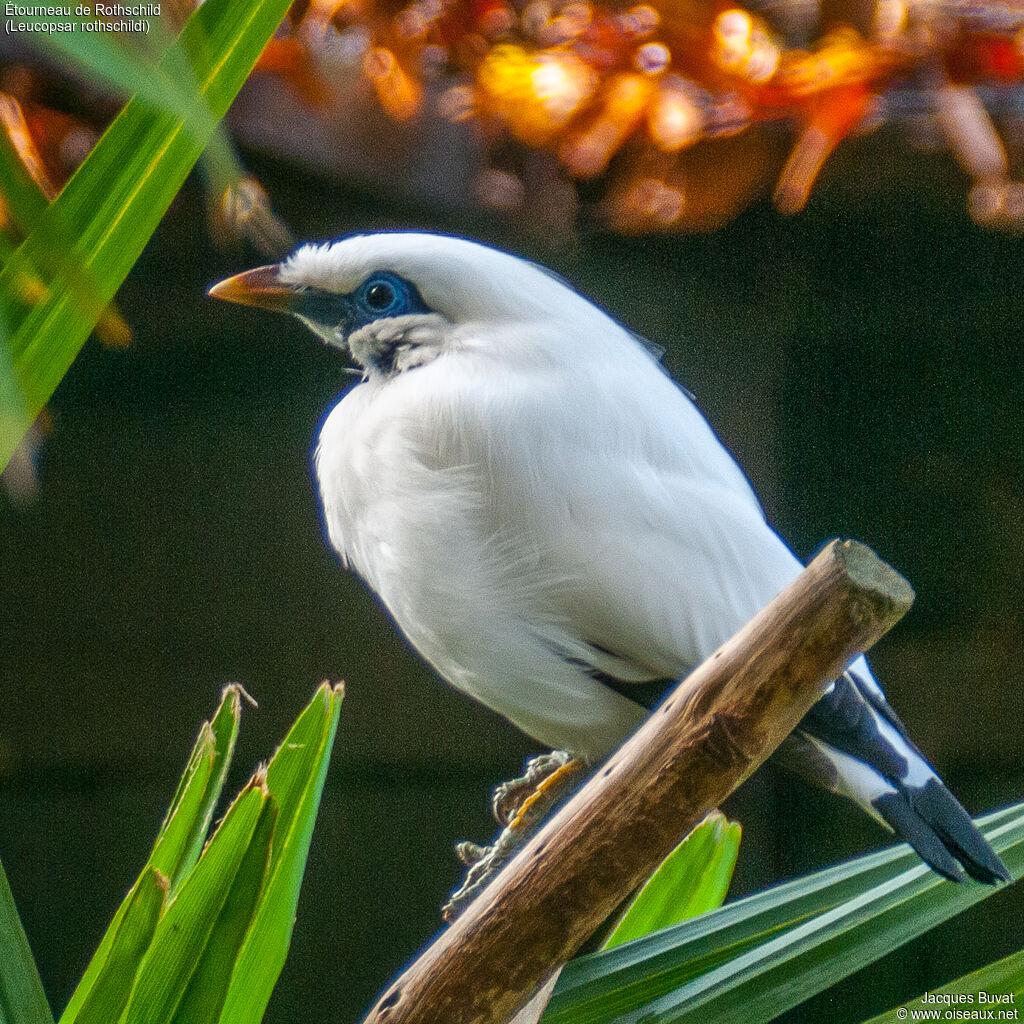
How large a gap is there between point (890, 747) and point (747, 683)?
0.19 meters

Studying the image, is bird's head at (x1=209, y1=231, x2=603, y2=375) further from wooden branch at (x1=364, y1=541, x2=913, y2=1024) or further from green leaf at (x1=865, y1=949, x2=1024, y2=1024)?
green leaf at (x1=865, y1=949, x2=1024, y2=1024)

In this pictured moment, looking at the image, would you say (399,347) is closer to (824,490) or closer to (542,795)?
(542,795)

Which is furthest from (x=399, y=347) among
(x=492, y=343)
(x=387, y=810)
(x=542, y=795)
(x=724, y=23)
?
(x=387, y=810)

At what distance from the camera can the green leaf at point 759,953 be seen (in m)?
0.57

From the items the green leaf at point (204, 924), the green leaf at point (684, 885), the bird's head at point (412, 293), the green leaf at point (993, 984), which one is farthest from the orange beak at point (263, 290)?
the green leaf at point (993, 984)

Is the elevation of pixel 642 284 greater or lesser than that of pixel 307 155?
lesser

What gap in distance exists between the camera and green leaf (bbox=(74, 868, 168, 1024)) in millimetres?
542

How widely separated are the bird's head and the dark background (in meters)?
0.33

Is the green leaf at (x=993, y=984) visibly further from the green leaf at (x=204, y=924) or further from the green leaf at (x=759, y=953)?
the green leaf at (x=204, y=924)

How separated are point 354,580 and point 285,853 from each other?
53 centimetres

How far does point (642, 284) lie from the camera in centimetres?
104

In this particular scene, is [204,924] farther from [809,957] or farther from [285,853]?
[809,957]

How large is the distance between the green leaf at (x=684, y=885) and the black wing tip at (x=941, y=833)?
0.17 meters

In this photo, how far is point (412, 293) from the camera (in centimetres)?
73
